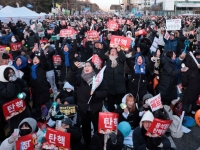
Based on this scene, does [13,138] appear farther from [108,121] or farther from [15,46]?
[15,46]

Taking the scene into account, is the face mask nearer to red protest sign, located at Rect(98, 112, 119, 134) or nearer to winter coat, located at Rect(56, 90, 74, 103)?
red protest sign, located at Rect(98, 112, 119, 134)

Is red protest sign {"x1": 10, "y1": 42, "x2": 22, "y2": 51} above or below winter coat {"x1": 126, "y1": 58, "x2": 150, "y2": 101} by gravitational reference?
above

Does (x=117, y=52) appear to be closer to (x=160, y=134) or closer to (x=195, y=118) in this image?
(x=195, y=118)

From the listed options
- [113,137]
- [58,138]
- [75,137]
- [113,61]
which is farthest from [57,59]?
[113,137]

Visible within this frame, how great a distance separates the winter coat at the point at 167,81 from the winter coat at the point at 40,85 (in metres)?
2.55

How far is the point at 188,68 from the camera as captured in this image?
5.16 metres

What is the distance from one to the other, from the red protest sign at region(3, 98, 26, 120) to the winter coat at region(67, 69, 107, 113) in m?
0.92

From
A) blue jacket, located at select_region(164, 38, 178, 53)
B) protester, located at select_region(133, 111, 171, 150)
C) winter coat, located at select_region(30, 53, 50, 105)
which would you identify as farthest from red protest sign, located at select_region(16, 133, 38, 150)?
blue jacket, located at select_region(164, 38, 178, 53)

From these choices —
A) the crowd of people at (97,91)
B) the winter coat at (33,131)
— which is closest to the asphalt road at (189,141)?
the crowd of people at (97,91)

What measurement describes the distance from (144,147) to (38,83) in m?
3.11

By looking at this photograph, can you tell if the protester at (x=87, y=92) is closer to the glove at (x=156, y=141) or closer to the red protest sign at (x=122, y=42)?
the glove at (x=156, y=141)

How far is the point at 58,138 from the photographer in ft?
11.0

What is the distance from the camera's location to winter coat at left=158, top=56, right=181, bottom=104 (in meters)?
5.50

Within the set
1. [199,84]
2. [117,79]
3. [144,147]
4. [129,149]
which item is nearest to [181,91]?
[199,84]
